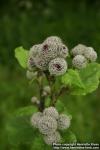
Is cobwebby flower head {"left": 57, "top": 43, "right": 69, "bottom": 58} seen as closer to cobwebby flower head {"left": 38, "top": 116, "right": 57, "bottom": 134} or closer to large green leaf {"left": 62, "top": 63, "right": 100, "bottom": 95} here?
large green leaf {"left": 62, "top": 63, "right": 100, "bottom": 95}

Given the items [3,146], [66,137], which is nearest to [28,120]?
[66,137]

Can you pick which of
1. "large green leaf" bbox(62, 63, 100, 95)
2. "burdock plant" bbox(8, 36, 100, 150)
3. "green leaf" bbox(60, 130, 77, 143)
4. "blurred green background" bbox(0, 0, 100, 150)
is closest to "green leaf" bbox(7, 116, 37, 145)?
"burdock plant" bbox(8, 36, 100, 150)

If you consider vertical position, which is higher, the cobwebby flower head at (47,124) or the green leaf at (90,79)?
the green leaf at (90,79)

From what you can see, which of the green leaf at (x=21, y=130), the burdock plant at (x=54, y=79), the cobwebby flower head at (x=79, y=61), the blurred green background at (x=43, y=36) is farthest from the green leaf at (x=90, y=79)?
the blurred green background at (x=43, y=36)

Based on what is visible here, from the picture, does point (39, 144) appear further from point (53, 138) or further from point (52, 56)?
point (52, 56)

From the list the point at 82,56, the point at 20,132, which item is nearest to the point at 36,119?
the point at 20,132

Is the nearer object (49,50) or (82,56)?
(49,50)

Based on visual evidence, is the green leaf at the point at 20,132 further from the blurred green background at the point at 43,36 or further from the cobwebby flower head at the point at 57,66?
the blurred green background at the point at 43,36
